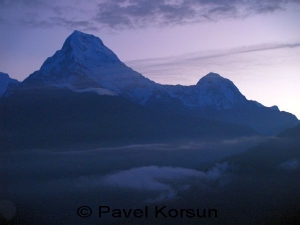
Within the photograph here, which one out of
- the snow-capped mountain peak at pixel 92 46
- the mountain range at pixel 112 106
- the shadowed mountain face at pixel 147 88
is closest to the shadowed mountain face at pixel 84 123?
the mountain range at pixel 112 106

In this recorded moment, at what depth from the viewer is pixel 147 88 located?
866 centimetres

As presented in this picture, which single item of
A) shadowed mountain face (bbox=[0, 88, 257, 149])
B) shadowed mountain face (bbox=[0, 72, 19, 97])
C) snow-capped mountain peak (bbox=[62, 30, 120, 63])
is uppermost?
snow-capped mountain peak (bbox=[62, 30, 120, 63])

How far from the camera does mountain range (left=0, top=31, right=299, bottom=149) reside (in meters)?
7.61

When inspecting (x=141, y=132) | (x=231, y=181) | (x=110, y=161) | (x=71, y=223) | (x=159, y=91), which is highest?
(x=159, y=91)

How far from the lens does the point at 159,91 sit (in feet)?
29.0

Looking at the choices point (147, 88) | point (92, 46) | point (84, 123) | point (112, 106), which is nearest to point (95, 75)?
point (112, 106)

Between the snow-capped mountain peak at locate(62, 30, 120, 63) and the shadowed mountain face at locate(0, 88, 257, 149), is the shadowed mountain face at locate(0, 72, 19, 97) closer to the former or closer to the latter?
the shadowed mountain face at locate(0, 88, 257, 149)

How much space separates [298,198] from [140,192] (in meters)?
2.93

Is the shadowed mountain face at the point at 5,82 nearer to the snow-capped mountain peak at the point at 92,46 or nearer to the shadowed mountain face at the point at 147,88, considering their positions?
the shadowed mountain face at the point at 147,88

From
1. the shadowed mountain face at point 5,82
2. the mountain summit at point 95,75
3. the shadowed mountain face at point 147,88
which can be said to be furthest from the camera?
the shadowed mountain face at point 147,88

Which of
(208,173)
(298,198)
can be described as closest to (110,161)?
(208,173)

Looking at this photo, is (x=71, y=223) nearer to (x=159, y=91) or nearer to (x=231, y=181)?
(x=231, y=181)

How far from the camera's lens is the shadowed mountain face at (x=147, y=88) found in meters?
7.98

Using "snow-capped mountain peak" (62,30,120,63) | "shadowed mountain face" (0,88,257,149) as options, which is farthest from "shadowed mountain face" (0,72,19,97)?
"snow-capped mountain peak" (62,30,120,63)
